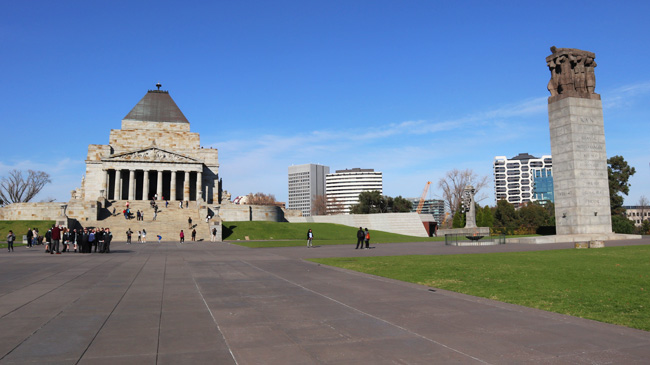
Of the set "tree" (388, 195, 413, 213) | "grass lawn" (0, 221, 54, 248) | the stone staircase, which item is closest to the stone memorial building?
the stone staircase

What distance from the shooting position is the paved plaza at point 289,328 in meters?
6.06

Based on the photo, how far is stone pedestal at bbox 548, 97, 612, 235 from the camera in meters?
39.2

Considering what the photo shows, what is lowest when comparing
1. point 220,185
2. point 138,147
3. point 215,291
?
point 215,291

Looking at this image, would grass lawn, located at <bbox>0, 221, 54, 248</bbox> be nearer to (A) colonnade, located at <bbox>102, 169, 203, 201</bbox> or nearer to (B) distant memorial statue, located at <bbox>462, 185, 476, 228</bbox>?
(A) colonnade, located at <bbox>102, 169, 203, 201</bbox>

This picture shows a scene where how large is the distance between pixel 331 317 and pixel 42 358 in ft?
15.6

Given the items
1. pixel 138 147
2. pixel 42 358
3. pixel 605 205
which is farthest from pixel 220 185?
pixel 42 358

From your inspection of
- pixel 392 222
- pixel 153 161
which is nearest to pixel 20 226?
Answer: pixel 153 161

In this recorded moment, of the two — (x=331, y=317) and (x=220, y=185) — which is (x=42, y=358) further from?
(x=220, y=185)

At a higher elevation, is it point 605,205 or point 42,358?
point 605,205

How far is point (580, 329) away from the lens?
7.37m

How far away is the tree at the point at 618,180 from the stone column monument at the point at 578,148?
3156 cm

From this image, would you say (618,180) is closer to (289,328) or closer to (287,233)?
(287,233)

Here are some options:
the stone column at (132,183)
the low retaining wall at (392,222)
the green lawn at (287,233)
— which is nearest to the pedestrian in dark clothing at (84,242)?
the green lawn at (287,233)

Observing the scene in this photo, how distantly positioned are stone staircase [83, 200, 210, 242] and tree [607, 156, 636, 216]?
192 ft
